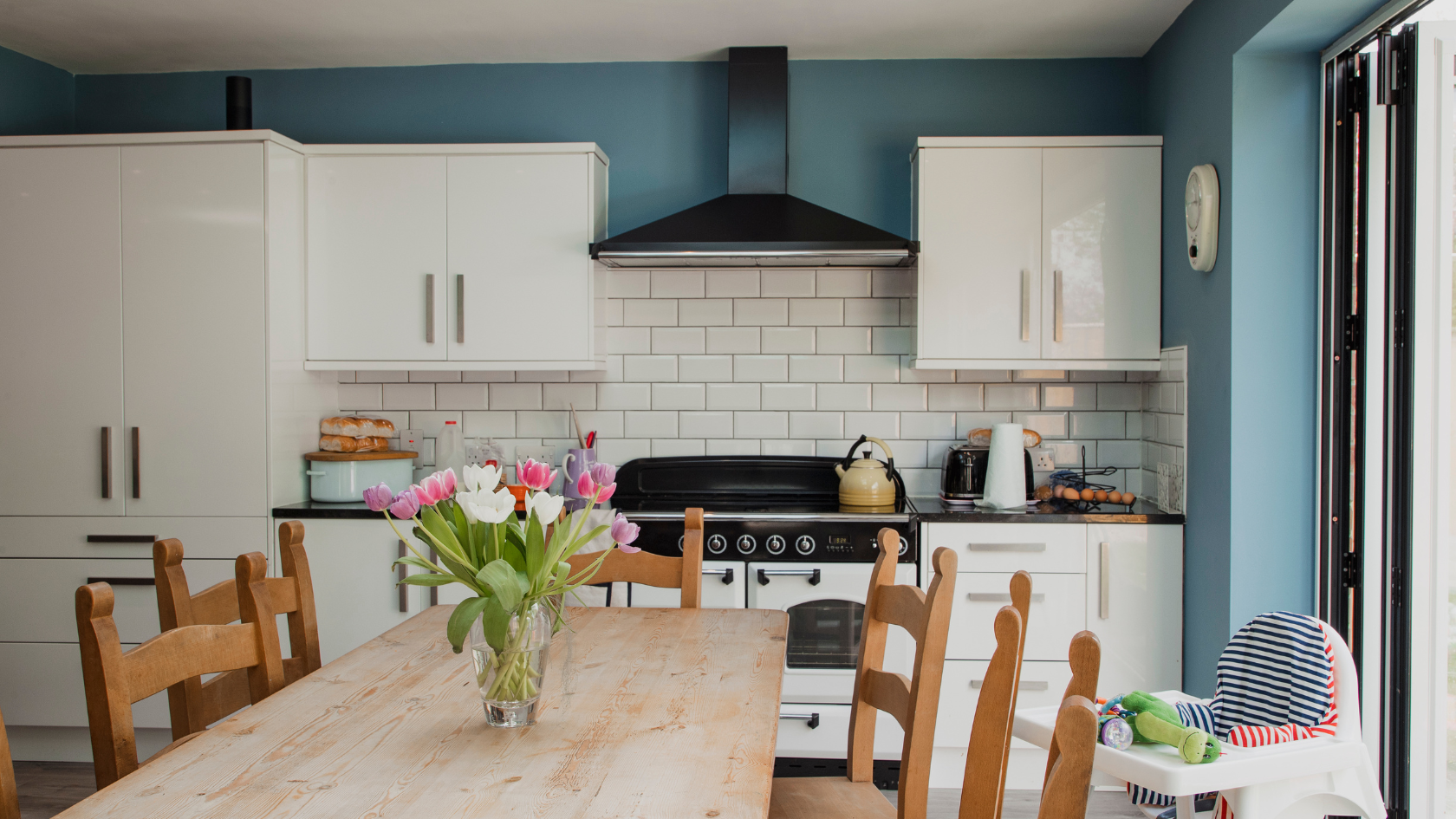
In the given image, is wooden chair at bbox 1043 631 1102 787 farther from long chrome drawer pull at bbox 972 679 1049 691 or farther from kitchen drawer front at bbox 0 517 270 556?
kitchen drawer front at bbox 0 517 270 556

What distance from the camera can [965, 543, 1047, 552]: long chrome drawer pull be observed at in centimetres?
299

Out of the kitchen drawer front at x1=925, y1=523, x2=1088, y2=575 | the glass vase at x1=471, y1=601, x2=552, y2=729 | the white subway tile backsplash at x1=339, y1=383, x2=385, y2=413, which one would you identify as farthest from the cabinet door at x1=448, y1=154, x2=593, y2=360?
the glass vase at x1=471, y1=601, x2=552, y2=729

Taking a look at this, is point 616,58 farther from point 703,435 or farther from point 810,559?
point 810,559

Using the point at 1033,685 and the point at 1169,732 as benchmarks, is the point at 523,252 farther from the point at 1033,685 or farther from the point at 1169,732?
the point at 1169,732

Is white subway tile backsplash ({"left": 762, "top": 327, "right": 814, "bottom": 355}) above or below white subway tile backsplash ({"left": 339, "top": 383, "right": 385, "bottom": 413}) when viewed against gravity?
above

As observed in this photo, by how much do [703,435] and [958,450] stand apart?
0.96m

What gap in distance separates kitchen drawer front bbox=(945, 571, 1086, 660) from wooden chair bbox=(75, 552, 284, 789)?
2.11 metres

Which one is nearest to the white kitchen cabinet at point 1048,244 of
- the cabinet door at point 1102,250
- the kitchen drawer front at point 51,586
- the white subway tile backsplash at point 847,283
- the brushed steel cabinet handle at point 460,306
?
the cabinet door at point 1102,250

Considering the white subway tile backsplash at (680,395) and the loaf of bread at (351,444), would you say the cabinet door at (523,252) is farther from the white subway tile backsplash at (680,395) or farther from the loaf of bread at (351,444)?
the loaf of bread at (351,444)

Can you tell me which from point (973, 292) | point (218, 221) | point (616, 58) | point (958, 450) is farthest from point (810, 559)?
point (218, 221)

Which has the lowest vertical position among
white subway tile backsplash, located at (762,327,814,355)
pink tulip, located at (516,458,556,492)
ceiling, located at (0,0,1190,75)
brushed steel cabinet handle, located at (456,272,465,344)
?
pink tulip, located at (516,458,556,492)

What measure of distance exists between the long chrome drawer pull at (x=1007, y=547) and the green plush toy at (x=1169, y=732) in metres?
1.20

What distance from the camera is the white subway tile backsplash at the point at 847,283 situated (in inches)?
139

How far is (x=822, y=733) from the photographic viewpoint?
302cm
